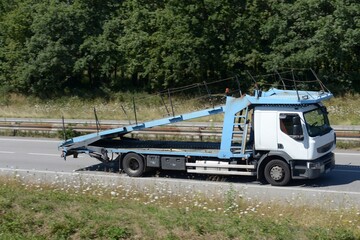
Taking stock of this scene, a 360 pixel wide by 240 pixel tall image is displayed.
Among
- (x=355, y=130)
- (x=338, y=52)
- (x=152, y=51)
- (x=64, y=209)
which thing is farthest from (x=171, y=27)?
(x=64, y=209)

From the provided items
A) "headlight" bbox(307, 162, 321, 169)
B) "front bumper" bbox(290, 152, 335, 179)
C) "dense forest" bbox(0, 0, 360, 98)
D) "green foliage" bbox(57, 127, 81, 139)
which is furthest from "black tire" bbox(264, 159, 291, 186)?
"dense forest" bbox(0, 0, 360, 98)

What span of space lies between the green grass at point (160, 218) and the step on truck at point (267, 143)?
10.6 feet

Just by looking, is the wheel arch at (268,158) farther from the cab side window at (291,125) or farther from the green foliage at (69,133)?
the green foliage at (69,133)

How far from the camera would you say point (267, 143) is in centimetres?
1509

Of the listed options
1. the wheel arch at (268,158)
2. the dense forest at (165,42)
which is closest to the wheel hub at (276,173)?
the wheel arch at (268,158)

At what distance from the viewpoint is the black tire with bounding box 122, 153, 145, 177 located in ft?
54.8

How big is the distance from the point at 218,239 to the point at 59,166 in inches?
408

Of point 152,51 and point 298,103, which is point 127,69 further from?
point 298,103

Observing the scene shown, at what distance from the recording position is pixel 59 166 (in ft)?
61.4

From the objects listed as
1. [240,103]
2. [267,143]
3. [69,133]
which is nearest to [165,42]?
[69,133]

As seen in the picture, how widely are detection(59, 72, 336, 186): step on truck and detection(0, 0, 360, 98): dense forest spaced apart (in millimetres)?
17376

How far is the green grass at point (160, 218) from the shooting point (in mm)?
9398

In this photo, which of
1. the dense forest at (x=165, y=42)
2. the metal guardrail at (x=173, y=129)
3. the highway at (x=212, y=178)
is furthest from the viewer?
the dense forest at (x=165, y=42)

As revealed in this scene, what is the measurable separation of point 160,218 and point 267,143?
5706 millimetres
